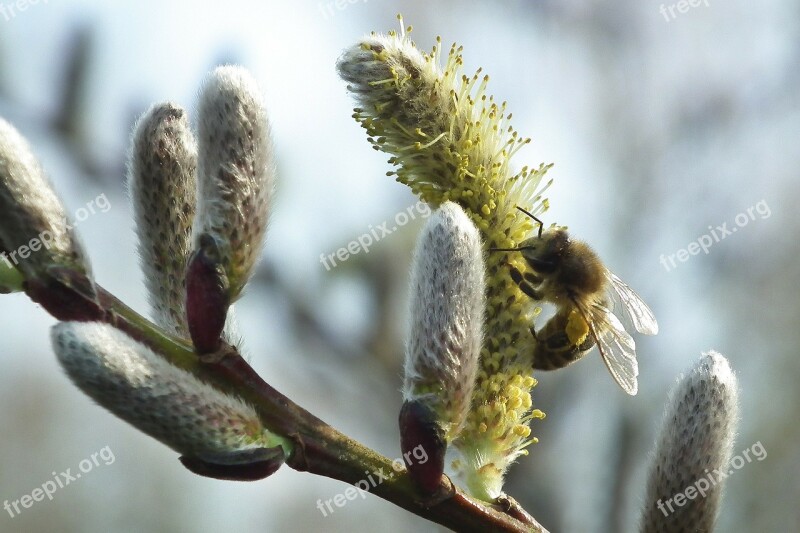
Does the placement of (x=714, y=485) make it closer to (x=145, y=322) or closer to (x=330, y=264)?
(x=145, y=322)

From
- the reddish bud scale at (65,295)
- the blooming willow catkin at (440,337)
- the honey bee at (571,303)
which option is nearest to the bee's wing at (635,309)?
the honey bee at (571,303)

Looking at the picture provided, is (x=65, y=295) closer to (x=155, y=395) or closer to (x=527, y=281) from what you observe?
(x=155, y=395)

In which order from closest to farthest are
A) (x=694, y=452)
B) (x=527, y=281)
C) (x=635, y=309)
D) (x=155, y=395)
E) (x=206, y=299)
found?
(x=155, y=395), (x=206, y=299), (x=694, y=452), (x=527, y=281), (x=635, y=309)

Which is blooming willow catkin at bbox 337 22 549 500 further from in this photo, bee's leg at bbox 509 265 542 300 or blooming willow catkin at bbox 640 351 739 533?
blooming willow catkin at bbox 640 351 739 533

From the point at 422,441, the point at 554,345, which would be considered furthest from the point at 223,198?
the point at 554,345

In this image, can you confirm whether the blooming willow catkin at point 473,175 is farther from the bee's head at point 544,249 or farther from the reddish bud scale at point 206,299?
the reddish bud scale at point 206,299

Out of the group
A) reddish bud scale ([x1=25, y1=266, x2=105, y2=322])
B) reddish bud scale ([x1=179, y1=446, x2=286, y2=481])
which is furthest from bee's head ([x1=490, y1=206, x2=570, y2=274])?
reddish bud scale ([x1=25, y1=266, x2=105, y2=322])
